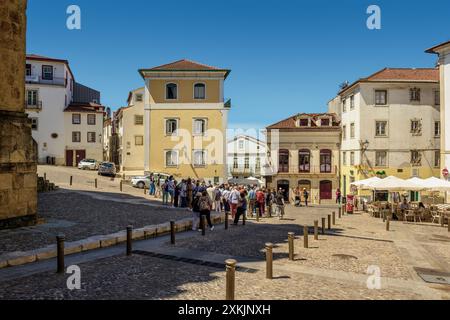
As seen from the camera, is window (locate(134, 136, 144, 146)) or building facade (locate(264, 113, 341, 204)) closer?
window (locate(134, 136, 144, 146))

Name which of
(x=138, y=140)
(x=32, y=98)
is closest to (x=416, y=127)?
(x=138, y=140)

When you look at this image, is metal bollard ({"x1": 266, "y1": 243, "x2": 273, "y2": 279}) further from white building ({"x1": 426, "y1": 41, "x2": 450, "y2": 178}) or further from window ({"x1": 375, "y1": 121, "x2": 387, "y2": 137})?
window ({"x1": 375, "y1": 121, "x2": 387, "y2": 137})

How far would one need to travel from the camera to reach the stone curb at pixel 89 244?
8.66 metres

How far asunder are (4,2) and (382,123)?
32183 mm

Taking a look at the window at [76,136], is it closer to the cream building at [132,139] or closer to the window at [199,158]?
the cream building at [132,139]

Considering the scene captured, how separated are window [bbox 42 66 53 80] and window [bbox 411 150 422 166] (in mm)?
40499

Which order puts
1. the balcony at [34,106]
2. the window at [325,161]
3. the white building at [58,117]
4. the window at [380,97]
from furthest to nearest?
the white building at [58,117]
the balcony at [34,106]
the window at [325,161]
the window at [380,97]

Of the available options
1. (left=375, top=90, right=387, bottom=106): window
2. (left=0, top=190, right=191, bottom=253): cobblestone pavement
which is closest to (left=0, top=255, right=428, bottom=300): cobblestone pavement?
(left=0, top=190, right=191, bottom=253): cobblestone pavement

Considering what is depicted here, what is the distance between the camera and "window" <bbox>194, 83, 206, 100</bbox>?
121 ft

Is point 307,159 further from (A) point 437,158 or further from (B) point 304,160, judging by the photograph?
(A) point 437,158

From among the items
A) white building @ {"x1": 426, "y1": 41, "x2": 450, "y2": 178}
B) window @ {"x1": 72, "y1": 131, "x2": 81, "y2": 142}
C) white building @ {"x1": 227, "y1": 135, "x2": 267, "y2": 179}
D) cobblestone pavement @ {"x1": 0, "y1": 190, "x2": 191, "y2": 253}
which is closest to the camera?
cobblestone pavement @ {"x1": 0, "y1": 190, "x2": 191, "y2": 253}

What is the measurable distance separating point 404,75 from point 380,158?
27.5 feet

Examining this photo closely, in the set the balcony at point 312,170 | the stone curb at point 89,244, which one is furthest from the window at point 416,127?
the stone curb at point 89,244
